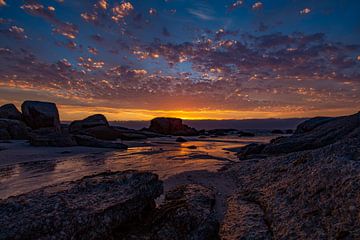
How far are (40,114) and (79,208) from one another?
22789mm

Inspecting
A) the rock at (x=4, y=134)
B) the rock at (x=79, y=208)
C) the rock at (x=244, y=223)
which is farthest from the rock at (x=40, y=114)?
the rock at (x=244, y=223)

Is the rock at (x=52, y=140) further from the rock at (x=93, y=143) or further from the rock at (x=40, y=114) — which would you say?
the rock at (x=40, y=114)

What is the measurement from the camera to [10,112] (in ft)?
76.9

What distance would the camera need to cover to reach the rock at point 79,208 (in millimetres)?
2762

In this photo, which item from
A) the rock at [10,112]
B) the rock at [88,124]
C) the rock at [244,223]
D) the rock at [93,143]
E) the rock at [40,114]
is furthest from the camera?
the rock at [88,124]

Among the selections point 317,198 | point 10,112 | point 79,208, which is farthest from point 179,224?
point 10,112

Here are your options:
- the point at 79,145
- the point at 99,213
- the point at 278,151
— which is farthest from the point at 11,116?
the point at 99,213

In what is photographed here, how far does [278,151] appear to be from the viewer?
448 inches

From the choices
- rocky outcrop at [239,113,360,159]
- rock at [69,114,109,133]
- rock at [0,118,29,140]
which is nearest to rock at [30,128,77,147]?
rock at [0,118,29,140]

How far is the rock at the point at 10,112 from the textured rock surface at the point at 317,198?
81.0ft

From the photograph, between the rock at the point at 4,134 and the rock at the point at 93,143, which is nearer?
the rock at the point at 93,143

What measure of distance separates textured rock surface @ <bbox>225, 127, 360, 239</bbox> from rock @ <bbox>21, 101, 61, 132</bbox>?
21.9 meters

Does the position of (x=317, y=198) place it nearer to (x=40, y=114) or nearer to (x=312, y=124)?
(x=312, y=124)

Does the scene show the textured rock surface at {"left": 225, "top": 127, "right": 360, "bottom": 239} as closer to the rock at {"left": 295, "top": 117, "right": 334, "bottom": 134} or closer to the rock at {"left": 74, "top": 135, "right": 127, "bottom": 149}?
the rock at {"left": 74, "top": 135, "right": 127, "bottom": 149}
